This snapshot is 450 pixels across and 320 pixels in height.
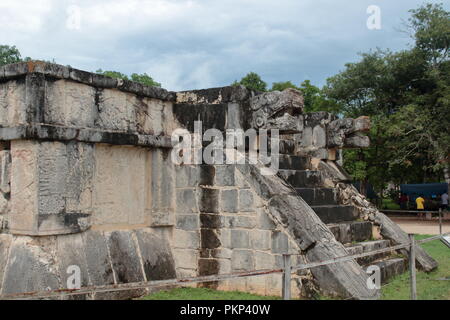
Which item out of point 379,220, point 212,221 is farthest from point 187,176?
point 379,220

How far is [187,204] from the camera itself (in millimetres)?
6516

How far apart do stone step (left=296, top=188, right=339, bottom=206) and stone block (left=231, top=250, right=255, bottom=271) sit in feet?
4.57

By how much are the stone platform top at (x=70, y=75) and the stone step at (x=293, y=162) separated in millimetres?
2163

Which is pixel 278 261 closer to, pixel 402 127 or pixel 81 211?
pixel 81 211

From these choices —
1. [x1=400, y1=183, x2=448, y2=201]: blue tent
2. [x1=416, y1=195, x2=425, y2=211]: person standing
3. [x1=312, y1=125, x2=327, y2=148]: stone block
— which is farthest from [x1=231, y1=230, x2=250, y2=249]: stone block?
[x1=400, y1=183, x2=448, y2=201]: blue tent

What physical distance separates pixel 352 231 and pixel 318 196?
27.9 inches

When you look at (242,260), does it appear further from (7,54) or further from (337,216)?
(7,54)

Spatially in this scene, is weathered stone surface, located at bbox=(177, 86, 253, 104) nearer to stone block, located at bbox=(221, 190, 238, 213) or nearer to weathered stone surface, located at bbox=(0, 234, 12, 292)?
stone block, located at bbox=(221, 190, 238, 213)

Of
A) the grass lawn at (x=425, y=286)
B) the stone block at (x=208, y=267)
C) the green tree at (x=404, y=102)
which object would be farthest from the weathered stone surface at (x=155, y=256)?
the green tree at (x=404, y=102)

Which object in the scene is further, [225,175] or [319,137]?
[319,137]

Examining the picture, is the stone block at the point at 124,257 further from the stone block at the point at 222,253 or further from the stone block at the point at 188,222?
the stone block at the point at 222,253

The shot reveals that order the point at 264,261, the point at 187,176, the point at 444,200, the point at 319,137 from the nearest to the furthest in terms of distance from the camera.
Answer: the point at 264,261
the point at 187,176
the point at 319,137
the point at 444,200

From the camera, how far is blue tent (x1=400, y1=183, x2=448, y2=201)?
21938mm

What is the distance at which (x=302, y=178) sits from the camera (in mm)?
7227
